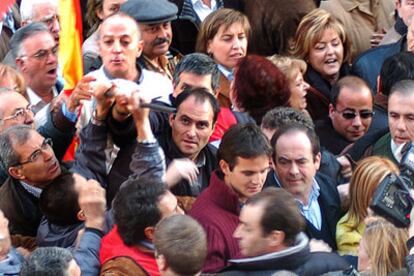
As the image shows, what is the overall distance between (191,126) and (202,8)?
255cm

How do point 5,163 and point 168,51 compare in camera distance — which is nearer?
point 5,163

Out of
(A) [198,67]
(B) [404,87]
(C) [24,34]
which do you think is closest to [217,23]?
(A) [198,67]

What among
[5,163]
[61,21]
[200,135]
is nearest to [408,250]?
[200,135]

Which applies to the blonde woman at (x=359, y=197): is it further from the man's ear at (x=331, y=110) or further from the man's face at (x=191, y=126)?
the man's ear at (x=331, y=110)

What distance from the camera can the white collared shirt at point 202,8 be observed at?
10.9 m

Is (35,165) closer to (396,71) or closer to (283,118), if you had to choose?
(283,118)

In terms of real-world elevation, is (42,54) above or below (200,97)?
below

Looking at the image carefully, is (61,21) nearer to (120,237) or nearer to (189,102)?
(189,102)

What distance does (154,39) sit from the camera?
382 inches

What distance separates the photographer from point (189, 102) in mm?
8586

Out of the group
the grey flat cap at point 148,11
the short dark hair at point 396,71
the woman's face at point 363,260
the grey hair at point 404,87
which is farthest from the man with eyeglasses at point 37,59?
the woman's face at point 363,260

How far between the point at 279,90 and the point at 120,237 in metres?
2.12

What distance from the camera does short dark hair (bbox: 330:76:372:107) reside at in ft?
31.4

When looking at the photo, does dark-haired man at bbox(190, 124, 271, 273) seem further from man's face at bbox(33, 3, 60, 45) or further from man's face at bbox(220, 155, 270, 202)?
man's face at bbox(33, 3, 60, 45)
